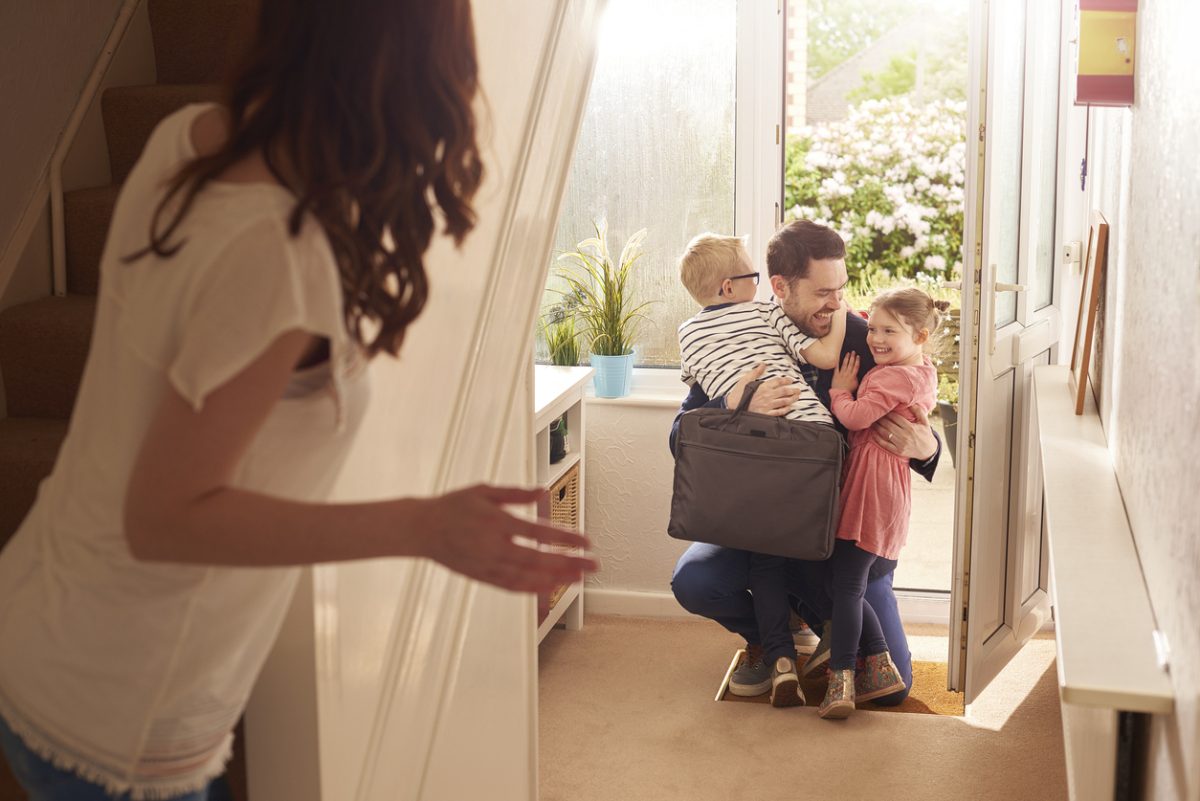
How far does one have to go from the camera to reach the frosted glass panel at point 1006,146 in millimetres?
3266

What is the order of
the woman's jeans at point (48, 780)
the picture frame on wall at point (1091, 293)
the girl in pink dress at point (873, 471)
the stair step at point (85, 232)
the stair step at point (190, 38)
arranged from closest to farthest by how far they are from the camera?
the woman's jeans at point (48, 780) < the stair step at point (85, 232) < the stair step at point (190, 38) < the picture frame on wall at point (1091, 293) < the girl in pink dress at point (873, 471)

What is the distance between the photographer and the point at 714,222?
4.32m

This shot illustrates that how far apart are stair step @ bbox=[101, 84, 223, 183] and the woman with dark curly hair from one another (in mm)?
1734

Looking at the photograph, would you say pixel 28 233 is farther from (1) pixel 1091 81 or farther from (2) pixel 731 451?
(1) pixel 1091 81

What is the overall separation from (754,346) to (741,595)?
773 millimetres

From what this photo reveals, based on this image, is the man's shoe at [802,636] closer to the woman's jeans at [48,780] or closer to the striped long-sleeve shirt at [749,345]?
the striped long-sleeve shirt at [749,345]

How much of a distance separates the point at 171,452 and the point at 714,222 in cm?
356

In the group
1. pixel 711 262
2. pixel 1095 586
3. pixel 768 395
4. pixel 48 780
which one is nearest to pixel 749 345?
pixel 768 395

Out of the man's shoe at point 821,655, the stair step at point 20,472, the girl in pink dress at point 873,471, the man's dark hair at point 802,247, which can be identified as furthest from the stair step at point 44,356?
the man's shoe at point 821,655

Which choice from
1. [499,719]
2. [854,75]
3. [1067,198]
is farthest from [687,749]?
[854,75]

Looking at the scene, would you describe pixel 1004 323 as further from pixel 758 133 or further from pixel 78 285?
pixel 78 285

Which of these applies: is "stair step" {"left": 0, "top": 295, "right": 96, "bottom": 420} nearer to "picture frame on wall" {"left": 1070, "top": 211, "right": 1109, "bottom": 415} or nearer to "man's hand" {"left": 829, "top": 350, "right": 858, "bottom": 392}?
"man's hand" {"left": 829, "top": 350, "right": 858, "bottom": 392}

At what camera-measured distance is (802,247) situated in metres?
3.60

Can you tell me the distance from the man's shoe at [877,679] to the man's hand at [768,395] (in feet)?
2.63
